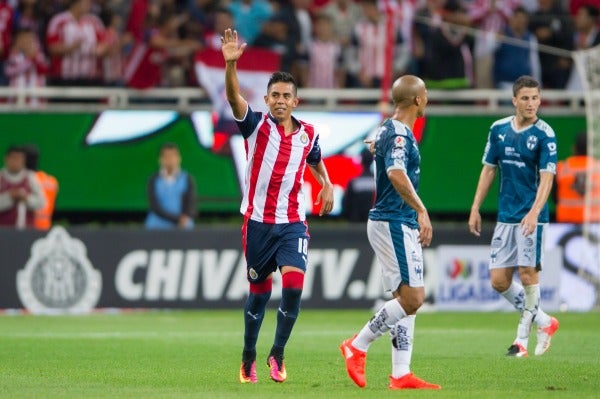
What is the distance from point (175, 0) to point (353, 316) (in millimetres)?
7464

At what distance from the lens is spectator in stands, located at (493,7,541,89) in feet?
74.1

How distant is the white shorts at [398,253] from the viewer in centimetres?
1013

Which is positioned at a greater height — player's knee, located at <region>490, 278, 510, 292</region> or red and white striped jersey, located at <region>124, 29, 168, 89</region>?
red and white striped jersey, located at <region>124, 29, 168, 89</region>

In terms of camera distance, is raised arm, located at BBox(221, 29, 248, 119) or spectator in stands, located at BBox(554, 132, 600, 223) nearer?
raised arm, located at BBox(221, 29, 248, 119)

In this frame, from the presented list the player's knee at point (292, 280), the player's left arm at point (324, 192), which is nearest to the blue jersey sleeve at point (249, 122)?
the player's left arm at point (324, 192)

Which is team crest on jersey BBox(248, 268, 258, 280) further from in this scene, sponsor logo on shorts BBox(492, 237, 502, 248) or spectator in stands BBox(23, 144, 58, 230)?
spectator in stands BBox(23, 144, 58, 230)

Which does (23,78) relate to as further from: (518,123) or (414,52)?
(518,123)

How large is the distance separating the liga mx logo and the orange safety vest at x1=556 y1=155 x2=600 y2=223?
22.0 ft

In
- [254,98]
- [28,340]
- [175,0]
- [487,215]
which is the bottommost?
[28,340]

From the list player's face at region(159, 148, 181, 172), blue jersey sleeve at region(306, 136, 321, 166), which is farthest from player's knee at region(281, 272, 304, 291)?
player's face at region(159, 148, 181, 172)

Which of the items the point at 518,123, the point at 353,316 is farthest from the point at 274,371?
the point at 353,316

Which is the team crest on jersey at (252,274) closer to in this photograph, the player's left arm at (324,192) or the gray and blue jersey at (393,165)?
the player's left arm at (324,192)

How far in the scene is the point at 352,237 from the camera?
1944 cm

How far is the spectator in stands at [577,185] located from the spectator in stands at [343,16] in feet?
16.6
